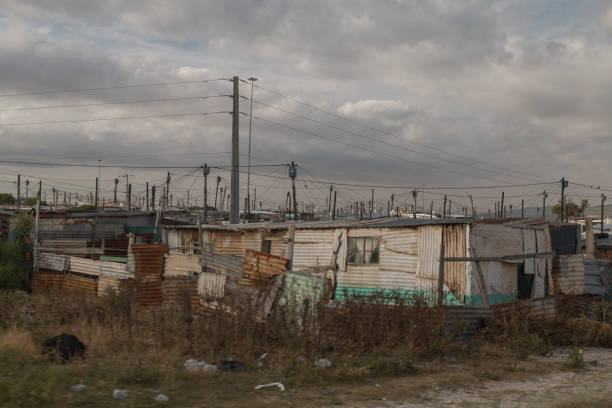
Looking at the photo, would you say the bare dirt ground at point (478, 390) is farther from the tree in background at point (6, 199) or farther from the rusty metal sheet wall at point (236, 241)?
the tree in background at point (6, 199)

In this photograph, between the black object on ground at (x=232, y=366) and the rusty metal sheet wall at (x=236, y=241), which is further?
the rusty metal sheet wall at (x=236, y=241)

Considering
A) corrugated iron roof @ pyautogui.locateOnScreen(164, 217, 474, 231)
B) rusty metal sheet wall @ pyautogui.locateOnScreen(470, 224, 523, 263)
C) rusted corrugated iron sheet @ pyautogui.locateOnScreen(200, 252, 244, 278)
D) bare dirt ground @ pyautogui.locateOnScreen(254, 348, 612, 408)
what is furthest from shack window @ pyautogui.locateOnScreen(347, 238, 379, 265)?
bare dirt ground @ pyautogui.locateOnScreen(254, 348, 612, 408)

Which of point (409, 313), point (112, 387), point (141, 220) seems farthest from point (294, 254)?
point (141, 220)

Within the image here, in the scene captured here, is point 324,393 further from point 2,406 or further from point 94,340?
point 94,340

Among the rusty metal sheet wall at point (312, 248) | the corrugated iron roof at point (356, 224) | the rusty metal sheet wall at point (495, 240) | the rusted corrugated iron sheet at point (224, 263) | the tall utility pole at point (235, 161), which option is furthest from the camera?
the tall utility pole at point (235, 161)

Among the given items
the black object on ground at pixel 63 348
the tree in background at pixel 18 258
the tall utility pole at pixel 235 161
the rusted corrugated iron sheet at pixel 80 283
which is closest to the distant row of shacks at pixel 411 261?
the rusted corrugated iron sheet at pixel 80 283

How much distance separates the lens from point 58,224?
30.5 meters

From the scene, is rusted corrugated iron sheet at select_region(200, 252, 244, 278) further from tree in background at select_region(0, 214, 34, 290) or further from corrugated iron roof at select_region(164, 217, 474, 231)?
tree in background at select_region(0, 214, 34, 290)

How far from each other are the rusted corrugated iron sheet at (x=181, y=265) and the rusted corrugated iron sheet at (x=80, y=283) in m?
4.52

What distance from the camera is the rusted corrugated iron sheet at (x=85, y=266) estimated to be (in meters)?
23.2

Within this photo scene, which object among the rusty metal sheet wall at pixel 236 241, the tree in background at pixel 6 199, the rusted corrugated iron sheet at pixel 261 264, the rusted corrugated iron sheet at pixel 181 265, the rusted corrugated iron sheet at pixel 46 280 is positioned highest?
the tree in background at pixel 6 199

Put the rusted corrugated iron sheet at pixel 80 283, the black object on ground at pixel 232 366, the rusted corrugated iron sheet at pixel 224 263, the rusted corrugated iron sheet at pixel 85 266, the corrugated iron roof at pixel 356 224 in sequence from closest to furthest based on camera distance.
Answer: the black object on ground at pixel 232 366 → the corrugated iron roof at pixel 356 224 → the rusted corrugated iron sheet at pixel 224 263 → the rusted corrugated iron sheet at pixel 80 283 → the rusted corrugated iron sheet at pixel 85 266

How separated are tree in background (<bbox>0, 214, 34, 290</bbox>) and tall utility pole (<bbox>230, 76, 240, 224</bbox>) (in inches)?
413

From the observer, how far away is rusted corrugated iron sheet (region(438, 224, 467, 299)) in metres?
13.8
